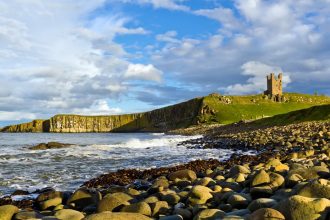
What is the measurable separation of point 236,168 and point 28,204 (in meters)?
6.12

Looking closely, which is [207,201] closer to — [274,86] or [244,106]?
[244,106]

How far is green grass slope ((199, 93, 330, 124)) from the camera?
157000 millimetres

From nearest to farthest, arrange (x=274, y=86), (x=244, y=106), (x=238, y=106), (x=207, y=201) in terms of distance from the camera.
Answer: (x=207, y=201), (x=244, y=106), (x=238, y=106), (x=274, y=86)

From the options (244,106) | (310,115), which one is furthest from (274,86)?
(310,115)

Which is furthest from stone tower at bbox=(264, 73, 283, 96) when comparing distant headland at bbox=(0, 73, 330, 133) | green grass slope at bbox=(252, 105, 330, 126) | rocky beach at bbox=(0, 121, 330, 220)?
rocky beach at bbox=(0, 121, 330, 220)

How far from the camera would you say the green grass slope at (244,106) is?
157 metres

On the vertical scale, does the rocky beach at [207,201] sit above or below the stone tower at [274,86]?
below

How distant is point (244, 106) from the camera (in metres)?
169

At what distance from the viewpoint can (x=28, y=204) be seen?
1027cm

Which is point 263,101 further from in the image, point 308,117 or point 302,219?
point 302,219

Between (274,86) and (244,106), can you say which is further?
(274,86)

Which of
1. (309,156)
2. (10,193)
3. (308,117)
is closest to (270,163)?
(309,156)

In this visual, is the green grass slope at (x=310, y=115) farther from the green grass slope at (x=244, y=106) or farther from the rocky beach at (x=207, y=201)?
the green grass slope at (x=244, y=106)

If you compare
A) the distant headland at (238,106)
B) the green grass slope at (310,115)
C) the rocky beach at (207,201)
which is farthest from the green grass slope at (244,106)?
the rocky beach at (207,201)
